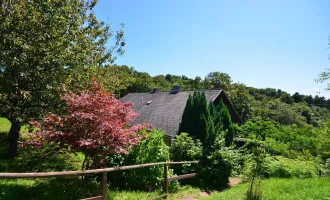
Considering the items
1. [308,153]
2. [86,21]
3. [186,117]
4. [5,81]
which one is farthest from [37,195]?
[308,153]

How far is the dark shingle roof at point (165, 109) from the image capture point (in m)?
17.3

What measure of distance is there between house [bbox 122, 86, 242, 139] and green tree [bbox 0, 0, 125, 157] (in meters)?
9.21

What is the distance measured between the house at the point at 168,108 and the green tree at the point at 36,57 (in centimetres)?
921

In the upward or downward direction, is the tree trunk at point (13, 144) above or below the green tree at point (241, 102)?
below

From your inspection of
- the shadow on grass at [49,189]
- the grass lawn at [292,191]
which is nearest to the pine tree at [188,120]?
the grass lawn at [292,191]

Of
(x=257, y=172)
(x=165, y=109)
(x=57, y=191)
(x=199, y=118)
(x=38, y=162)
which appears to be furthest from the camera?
(x=165, y=109)

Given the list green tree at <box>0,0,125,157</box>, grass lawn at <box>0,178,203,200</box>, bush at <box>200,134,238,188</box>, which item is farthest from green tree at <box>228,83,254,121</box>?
grass lawn at <box>0,178,203,200</box>

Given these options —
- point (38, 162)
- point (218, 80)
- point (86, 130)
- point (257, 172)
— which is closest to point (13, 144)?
point (38, 162)

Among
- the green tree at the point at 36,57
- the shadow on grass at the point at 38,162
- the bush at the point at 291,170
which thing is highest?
the green tree at the point at 36,57

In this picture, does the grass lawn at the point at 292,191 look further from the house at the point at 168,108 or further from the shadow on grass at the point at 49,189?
the house at the point at 168,108

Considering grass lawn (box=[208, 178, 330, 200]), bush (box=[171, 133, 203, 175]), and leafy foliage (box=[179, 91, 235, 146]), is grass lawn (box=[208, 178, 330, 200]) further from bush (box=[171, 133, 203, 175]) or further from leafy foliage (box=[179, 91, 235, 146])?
leafy foliage (box=[179, 91, 235, 146])

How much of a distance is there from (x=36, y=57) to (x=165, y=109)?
1368 centimetres

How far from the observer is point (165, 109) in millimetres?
19969

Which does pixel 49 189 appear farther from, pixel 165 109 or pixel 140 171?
pixel 165 109
